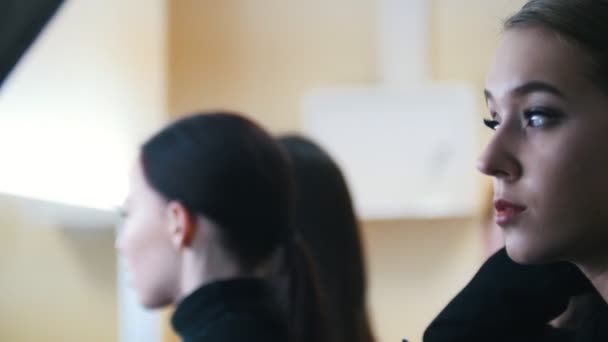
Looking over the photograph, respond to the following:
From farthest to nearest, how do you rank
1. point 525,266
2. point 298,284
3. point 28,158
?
point 298,284 < point 28,158 < point 525,266

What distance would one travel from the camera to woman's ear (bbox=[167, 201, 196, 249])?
95 cm

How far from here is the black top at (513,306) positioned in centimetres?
62

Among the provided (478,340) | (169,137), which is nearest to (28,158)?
(169,137)

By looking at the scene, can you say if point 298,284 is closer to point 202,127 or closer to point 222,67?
point 202,127

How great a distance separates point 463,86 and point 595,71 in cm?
189

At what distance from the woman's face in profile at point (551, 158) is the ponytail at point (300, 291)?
48cm

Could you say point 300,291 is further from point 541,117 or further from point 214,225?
point 541,117

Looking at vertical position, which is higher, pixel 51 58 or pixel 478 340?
pixel 51 58

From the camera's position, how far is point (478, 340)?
62 centimetres

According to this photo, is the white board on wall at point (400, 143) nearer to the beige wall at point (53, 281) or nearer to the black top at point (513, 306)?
the beige wall at point (53, 281)

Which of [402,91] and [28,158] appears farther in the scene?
[402,91]

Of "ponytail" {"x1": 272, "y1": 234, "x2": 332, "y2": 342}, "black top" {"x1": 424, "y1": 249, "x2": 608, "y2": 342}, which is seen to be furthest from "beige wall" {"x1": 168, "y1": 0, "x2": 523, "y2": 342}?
"black top" {"x1": 424, "y1": 249, "x2": 608, "y2": 342}

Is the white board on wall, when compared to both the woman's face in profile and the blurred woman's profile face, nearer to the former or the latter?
the blurred woman's profile face

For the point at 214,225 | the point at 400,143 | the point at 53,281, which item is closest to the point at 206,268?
the point at 214,225
